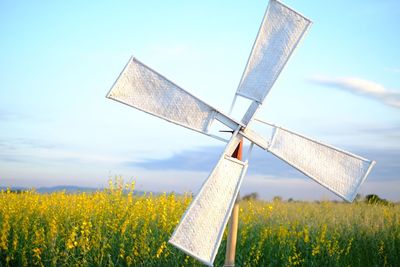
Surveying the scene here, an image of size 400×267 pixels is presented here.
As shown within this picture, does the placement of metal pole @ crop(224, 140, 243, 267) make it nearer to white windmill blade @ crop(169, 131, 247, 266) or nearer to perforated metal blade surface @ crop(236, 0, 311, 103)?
white windmill blade @ crop(169, 131, 247, 266)

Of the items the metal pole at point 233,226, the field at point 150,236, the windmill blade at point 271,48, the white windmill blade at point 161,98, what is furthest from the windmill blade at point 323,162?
the field at point 150,236

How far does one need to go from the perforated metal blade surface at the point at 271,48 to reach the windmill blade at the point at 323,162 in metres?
0.38

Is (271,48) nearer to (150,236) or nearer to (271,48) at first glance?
(271,48)

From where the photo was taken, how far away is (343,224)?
8141 millimetres

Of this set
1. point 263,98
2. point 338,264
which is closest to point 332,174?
point 263,98

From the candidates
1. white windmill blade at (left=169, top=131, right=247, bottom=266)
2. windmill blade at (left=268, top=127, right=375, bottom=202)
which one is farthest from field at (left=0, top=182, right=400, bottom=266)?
windmill blade at (left=268, top=127, right=375, bottom=202)

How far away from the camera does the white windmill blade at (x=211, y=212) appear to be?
354 centimetres

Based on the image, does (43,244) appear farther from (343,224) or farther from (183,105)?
(343,224)

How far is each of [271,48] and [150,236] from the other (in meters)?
3.24

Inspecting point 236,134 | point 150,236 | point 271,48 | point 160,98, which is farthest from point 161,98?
point 150,236

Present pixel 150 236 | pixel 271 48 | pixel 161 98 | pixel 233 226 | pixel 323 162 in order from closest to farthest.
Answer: pixel 161 98
pixel 233 226
pixel 323 162
pixel 271 48
pixel 150 236

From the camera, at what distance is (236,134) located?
3889 millimetres

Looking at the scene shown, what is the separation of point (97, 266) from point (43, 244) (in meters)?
0.66

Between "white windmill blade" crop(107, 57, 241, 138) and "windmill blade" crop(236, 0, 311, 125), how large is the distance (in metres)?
0.39
